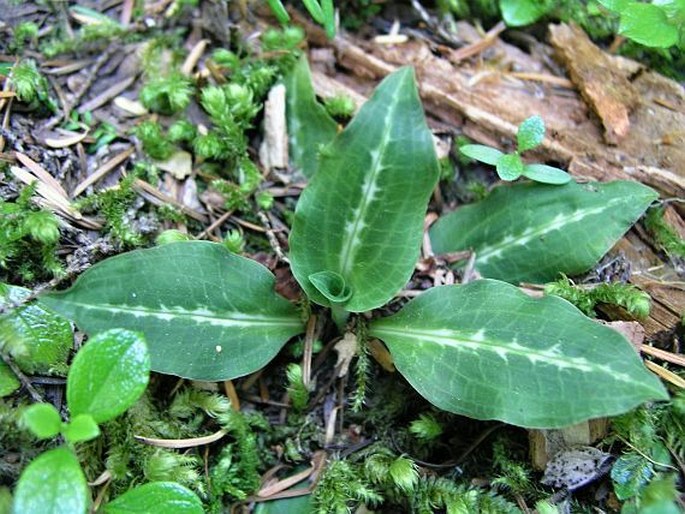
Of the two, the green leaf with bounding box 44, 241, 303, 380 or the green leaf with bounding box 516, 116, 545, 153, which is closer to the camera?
the green leaf with bounding box 44, 241, 303, 380

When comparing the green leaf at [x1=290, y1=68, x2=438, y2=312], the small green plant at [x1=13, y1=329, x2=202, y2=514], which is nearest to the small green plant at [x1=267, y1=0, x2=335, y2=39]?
the green leaf at [x1=290, y1=68, x2=438, y2=312]

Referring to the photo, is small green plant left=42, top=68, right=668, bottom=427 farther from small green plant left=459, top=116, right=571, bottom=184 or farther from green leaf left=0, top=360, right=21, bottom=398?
green leaf left=0, top=360, right=21, bottom=398

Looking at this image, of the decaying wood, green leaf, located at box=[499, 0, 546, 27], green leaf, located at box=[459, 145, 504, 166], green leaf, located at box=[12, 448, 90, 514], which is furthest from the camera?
green leaf, located at box=[499, 0, 546, 27]

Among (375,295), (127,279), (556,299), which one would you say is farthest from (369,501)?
(127,279)

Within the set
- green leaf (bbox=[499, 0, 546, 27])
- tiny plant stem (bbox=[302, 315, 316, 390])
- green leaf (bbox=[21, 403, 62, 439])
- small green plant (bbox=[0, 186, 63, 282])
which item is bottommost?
tiny plant stem (bbox=[302, 315, 316, 390])

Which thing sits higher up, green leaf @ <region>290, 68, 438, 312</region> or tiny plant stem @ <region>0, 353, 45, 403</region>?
green leaf @ <region>290, 68, 438, 312</region>

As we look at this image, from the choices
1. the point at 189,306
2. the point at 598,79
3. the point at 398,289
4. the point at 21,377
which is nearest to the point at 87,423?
the point at 21,377

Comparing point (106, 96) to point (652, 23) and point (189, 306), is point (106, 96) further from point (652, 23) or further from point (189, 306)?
point (652, 23)

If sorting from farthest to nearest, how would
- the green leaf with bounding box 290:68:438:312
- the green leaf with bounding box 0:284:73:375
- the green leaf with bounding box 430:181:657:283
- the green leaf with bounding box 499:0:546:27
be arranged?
1. the green leaf with bounding box 499:0:546:27
2. the green leaf with bounding box 430:181:657:283
3. the green leaf with bounding box 290:68:438:312
4. the green leaf with bounding box 0:284:73:375
